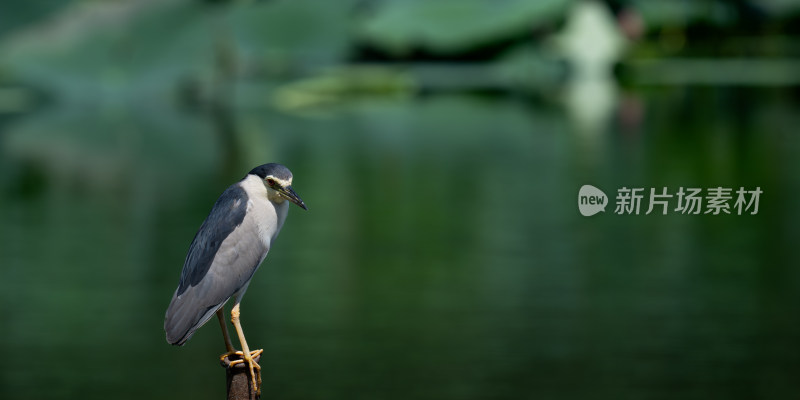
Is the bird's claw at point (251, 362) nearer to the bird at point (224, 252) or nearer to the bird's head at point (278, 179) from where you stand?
the bird at point (224, 252)

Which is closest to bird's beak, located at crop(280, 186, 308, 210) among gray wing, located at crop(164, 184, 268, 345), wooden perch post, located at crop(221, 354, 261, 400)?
gray wing, located at crop(164, 184, 268, 345)

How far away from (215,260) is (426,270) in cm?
733

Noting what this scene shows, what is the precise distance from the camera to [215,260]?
4.86m

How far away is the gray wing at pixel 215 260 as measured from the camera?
15.8 feet

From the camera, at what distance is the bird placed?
480 cm

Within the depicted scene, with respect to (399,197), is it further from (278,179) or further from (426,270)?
(278,179)

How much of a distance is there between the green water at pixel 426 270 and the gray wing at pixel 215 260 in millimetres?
3658

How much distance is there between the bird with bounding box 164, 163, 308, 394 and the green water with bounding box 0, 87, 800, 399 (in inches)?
143

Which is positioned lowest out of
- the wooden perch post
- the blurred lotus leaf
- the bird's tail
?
the wooden perch post

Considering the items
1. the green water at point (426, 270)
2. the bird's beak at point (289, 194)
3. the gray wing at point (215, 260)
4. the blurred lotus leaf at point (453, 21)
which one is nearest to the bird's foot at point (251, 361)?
the gray wing at point (215, 260)

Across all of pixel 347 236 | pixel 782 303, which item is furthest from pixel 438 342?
pixel 347 236

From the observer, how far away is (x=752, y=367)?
8.96 meters

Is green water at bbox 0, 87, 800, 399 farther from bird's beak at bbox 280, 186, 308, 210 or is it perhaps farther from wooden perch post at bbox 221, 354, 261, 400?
bird's beak at bbox 280, 186, 308, 210

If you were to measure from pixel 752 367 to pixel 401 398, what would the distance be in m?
2.23
